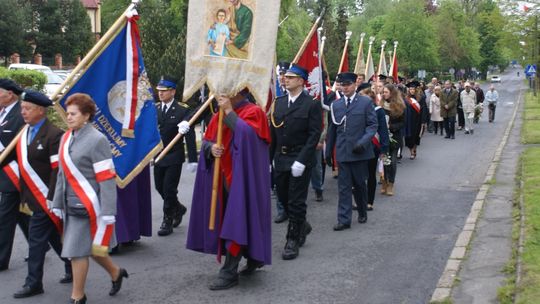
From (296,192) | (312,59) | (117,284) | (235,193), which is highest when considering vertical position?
(312,59)

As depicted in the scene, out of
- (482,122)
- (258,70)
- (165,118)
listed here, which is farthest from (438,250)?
(482,122)

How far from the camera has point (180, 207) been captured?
353 inches

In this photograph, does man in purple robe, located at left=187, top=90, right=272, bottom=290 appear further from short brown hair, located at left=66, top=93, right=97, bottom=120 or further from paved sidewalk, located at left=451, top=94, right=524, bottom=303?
paved sidewalk, located at left=451, top=94, right=524, bottom=303

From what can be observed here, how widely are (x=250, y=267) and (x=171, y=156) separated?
2.21 meters

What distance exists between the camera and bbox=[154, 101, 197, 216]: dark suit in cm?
835

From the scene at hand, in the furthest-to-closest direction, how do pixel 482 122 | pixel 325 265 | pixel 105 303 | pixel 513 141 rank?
pixel 482 122, pixel 513 141, pixel 325 265, pixel 105 303

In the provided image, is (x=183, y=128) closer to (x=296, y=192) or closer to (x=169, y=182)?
(x=169, y=182)

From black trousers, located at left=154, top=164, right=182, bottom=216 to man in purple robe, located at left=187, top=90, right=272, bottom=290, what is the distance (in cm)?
198

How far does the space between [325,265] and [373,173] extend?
305cm

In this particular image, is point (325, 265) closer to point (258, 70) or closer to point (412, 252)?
point (412, 252)

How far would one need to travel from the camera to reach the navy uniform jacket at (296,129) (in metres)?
7.30

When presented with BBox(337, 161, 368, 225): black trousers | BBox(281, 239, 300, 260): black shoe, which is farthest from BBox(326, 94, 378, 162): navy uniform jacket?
BBox(281, 239, 300, 260): black shoe

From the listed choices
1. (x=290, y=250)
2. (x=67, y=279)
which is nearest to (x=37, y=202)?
(x=67, y=279)

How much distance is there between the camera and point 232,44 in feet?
20.8
